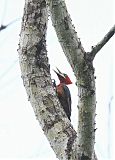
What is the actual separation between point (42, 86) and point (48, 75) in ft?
0.49

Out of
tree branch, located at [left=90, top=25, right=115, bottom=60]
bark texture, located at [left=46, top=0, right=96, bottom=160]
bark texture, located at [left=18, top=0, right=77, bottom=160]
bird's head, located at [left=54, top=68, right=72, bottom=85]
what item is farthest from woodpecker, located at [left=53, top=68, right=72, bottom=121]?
tree branch, located at [left=90, top=25, right=115, bottom=60]

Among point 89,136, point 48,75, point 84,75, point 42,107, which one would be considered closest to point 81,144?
point 89,136

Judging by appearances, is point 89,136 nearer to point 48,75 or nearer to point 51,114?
point 51,114

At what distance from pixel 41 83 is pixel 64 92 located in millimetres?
1413

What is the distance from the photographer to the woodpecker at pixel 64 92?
431 cm

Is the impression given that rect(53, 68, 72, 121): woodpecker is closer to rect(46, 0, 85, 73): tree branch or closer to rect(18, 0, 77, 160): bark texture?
rect(18, 0, 77, 160): bark texture

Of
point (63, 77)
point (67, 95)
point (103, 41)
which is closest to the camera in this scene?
point (103, 41)

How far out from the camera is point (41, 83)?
10.0 ft

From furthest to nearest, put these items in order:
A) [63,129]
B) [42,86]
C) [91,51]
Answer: [42,86]
[63,129]
[91,51]

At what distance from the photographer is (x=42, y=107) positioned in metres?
2.93

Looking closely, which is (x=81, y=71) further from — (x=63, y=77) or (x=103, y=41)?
(x=63, y=77)

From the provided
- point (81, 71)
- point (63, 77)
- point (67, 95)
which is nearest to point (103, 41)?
point (81, 71)

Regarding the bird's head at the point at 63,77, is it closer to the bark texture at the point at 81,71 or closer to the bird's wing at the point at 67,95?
the bird's wing at the point at 67,95

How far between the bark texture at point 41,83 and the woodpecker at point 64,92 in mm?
907
